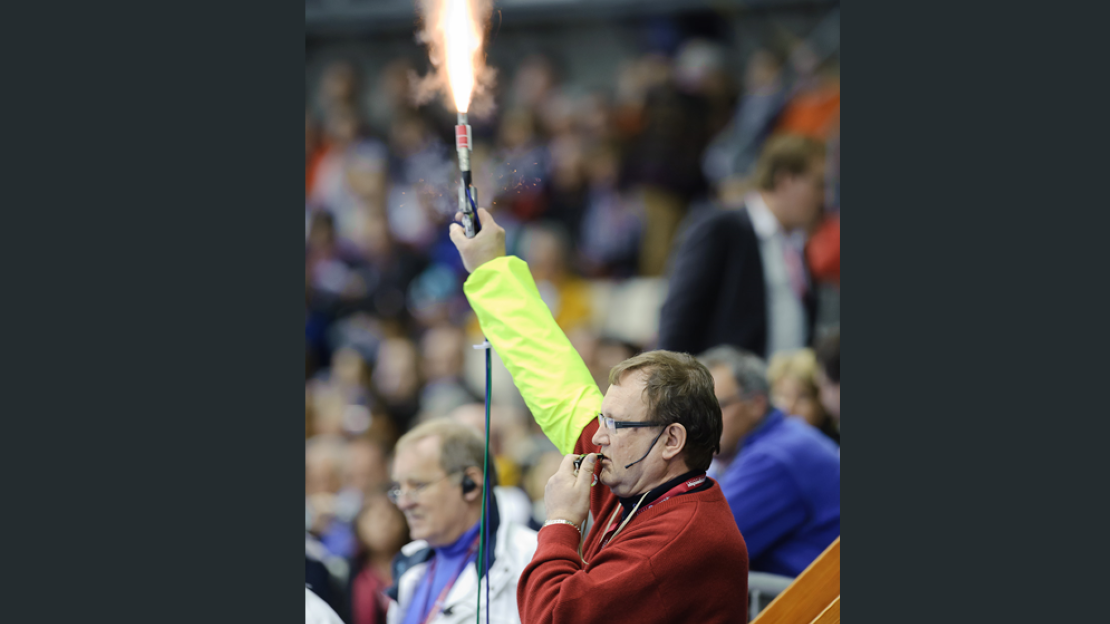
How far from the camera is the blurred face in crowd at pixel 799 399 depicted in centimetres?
469

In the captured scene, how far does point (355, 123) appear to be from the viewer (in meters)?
8.22

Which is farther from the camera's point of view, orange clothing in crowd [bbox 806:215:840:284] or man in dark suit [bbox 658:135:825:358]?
orange clothing in crowd [bbox 806:215:840:284]

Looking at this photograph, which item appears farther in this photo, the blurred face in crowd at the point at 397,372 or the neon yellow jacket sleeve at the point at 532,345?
the blurred face in crowd at the point at 397,372

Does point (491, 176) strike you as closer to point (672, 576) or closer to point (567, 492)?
point (567, 492)

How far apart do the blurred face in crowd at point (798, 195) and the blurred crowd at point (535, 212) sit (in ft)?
4.90

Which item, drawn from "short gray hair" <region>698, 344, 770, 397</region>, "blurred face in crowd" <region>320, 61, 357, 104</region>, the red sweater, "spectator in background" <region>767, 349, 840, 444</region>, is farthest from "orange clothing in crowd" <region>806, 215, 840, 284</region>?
"blurred face in crowd" <region>320, 61, 357, 104</region>

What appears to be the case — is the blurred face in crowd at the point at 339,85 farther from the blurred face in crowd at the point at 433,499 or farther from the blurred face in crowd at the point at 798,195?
the blurred face in crowd at the point at 433,499

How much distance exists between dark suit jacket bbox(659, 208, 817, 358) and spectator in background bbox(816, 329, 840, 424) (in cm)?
57

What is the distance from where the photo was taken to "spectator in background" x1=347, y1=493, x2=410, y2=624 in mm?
3910

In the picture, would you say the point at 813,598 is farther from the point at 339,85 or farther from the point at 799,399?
the point at 339,85

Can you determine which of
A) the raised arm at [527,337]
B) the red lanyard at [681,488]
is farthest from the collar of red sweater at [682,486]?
the raised arm at [527,337]

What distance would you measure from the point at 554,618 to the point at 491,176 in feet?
4.53

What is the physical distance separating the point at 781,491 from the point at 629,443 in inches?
56.6

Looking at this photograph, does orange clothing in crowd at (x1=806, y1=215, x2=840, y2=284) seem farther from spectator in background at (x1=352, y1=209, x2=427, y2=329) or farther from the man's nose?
the man's nose
